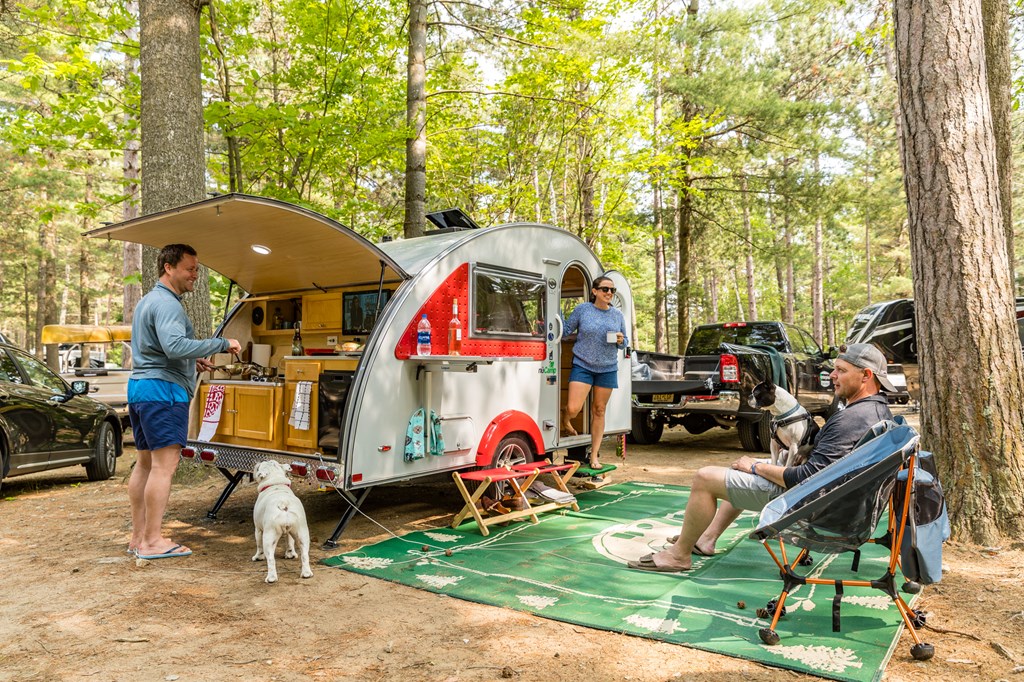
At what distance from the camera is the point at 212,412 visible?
18.3 feet

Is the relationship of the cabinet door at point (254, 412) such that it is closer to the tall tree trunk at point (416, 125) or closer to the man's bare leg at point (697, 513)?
the man's bare leg at point (697, 513)

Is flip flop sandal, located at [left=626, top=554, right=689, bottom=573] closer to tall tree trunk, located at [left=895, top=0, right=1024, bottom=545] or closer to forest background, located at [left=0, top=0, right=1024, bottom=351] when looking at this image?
tall tree trunk, located at [left=895, top=0, right=1024, bottom=545]

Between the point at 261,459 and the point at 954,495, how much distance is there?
15.2 ft

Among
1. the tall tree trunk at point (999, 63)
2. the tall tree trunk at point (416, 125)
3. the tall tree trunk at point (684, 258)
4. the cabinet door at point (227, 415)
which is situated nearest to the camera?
the cabinet door at point (227, 415)

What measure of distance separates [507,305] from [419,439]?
152 cm

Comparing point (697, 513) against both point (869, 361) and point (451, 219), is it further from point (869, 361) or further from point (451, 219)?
point (451, 219)

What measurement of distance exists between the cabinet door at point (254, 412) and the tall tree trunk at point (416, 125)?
14.2ft

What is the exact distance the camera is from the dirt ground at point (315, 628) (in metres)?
2.95

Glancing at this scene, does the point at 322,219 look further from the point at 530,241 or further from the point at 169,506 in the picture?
the point at 169,506

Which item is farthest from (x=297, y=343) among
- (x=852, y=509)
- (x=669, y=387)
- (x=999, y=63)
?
(x=999, y=63)

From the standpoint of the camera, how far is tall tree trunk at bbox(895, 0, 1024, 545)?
4422 millimetres

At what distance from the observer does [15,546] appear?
196 inches

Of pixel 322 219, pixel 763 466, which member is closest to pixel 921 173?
pixel 763 466

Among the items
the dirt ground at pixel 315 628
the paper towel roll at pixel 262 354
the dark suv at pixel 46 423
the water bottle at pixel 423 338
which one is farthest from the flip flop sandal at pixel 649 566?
the dark suv at pixel 46 423
